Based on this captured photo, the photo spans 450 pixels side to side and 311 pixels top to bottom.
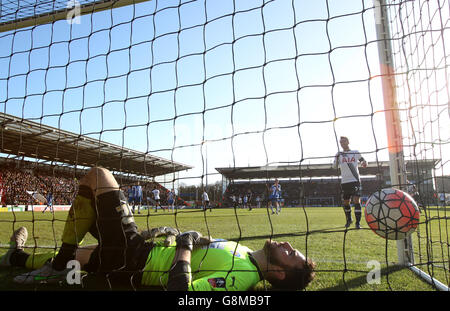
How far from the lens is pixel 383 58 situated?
2.91m

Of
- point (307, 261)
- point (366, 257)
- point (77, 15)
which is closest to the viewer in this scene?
point (307, 261)

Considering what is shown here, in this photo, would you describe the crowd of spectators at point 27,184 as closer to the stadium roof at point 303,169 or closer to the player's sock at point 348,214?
the stadium roof at point 303,169

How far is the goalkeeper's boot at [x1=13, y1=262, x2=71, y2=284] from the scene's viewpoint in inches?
94.7

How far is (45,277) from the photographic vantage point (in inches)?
95.7

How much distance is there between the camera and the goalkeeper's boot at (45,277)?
2404mm

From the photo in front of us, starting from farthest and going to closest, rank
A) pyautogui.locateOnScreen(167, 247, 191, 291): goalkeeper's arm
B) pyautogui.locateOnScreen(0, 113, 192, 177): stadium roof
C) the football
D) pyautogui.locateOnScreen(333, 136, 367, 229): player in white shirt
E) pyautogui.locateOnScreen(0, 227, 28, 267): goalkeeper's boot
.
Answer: pyautogui.locateOnScreen(0, 113, 192, 177): stadium roof, pyautogui.locateOnScreen(333, 136, 367, 229): player in white shirt, pyautogui.locateOnScreen(0, 227, 28, 267): goalkeeper's boot, the football, pyautogui.locateOnScreen(167, 247, 191, 291): goalkeeper's arm

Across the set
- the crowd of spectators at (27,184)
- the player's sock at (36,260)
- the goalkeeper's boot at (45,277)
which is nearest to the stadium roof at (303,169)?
the goalkeeper's boot at (45,277)

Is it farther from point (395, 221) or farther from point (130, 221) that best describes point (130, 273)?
point (395, 221)

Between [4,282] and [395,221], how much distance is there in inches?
123

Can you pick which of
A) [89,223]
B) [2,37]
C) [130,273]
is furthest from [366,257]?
[2,37]

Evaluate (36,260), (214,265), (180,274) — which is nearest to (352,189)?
(214,265)

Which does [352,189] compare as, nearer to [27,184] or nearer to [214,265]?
[214,265]

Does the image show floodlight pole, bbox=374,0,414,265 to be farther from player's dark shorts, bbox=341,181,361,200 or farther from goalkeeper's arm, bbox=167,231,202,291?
player's dark shorts, bbox=341,181,361,200

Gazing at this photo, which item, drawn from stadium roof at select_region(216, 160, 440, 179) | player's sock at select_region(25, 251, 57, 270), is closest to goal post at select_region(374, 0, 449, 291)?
stadium roof at select_region(216, 160, 440, 179)
